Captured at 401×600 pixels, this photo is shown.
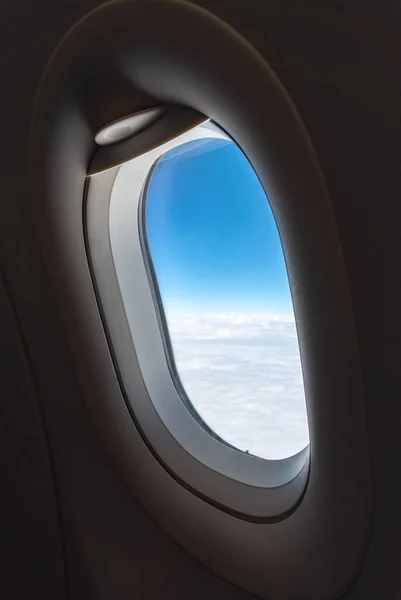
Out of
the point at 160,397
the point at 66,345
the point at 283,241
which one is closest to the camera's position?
the point at 283,241

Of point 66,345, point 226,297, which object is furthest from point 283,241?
point 66,345

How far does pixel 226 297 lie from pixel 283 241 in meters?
0.67

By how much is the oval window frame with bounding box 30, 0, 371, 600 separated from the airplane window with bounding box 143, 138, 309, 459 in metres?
0.27

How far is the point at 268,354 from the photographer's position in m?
1.68

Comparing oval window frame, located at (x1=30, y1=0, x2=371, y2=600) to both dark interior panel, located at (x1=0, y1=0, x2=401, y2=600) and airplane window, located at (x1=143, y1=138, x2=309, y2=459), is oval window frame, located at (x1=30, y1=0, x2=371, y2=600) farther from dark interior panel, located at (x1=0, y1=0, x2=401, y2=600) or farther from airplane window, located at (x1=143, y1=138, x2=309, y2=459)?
airplane window, located at (x1=143, y1=138, x2=309, y2=459)

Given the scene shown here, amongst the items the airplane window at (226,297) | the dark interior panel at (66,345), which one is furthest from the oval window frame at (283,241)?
the airplane window at (226,297)

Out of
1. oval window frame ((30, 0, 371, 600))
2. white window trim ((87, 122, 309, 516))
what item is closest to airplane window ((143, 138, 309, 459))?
white window trim ((87, 122, 309, 516))

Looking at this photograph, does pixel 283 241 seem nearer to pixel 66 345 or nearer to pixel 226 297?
pixel 226 297

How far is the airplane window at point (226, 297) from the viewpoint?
5.24 feet

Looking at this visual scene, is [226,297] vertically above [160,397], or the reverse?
[226,297]

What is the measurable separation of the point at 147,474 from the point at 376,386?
891mm

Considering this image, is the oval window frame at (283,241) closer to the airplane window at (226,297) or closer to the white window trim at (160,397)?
the white window trim at (160,397)

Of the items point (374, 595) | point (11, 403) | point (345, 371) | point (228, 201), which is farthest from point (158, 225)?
point (374, 595)

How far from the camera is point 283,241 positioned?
114 centimetres
